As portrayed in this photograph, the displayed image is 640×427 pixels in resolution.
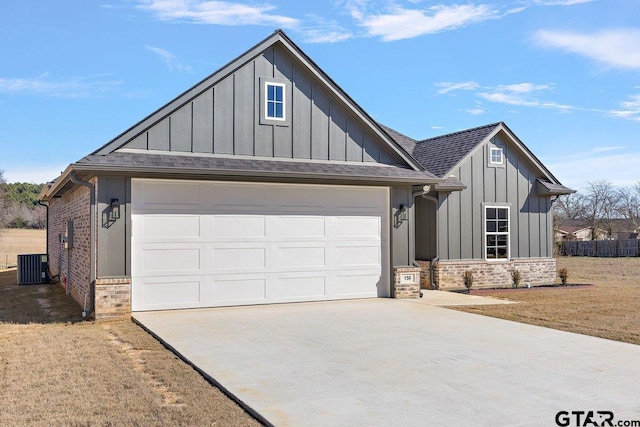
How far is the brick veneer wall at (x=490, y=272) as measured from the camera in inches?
677

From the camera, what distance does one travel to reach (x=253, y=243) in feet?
42.0

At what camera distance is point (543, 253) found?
762 inches

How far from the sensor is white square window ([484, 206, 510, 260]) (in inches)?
715

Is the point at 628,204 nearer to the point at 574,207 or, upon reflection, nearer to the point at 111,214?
the point at 574,207

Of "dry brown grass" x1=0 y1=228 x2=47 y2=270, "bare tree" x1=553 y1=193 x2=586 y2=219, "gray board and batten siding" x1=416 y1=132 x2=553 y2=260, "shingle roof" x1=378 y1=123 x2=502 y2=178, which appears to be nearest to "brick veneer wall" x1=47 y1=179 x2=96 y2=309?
"shingle roof" x1=378 y1=123 x2=502 y2=178

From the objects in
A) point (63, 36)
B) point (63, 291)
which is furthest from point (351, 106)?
point (63, 291)

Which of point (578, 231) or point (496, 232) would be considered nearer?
point (496, 232)

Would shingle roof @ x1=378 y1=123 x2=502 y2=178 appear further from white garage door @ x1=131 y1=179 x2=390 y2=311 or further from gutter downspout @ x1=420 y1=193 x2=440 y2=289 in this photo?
white garage door @ x1=131 y1=179 x2=390 y2=311

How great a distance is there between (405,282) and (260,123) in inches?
208

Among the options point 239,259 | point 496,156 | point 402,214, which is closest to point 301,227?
point 239,259

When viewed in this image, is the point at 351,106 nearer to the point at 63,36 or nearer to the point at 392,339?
the point at 392,339

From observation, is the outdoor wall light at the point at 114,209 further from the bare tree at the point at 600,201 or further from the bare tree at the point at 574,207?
the bare tree at the point at 600,201
